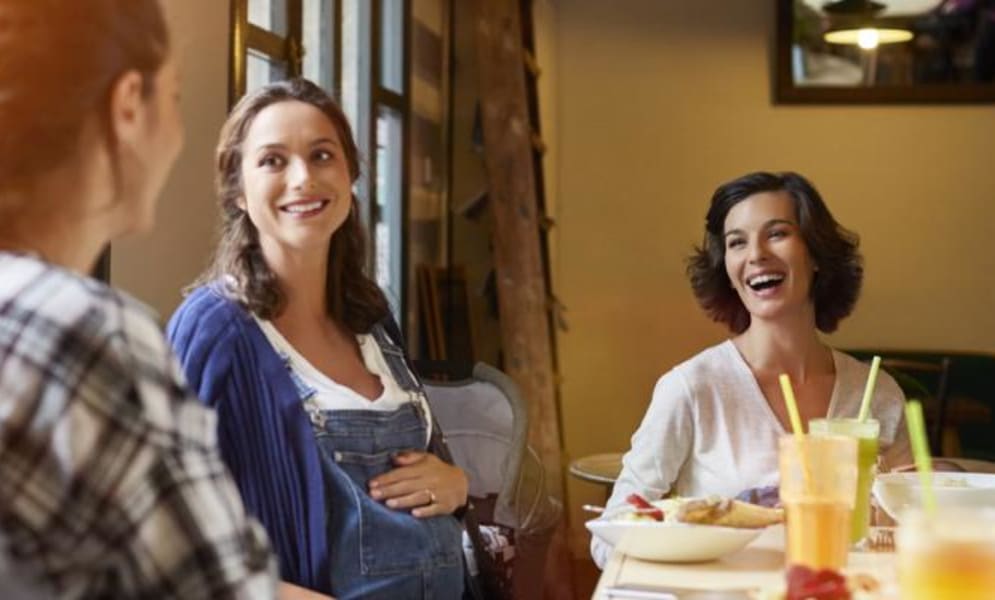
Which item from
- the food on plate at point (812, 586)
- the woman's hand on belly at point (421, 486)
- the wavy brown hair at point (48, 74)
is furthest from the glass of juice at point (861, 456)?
the wavy brown hair at point (48, 74)

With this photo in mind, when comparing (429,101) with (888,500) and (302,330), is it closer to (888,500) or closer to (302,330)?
(302,330)

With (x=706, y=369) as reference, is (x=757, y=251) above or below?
Result: above

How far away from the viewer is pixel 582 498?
Result: 19.6 feet

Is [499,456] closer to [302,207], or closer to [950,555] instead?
[302,207]

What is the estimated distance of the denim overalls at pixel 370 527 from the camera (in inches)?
80.2

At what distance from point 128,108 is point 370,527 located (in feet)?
3.62

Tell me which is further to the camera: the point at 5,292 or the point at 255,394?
the point at 255,394

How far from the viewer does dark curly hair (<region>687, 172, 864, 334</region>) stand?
2.56m

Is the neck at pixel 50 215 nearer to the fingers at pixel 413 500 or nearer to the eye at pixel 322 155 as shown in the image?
the fingers at pixel 413 500

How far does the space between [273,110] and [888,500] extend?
1.13 meters

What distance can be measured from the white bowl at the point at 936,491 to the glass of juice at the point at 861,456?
2 cm

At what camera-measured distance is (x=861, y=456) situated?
73.8 inches

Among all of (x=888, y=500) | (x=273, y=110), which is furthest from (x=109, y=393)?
(x=273, y=110)

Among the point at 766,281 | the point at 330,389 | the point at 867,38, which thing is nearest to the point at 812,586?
the point at 330,389
